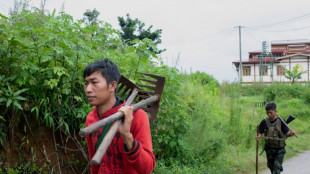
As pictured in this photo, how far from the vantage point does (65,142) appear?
4.53 m

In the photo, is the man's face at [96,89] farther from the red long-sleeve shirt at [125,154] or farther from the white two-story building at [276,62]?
the white two-story building at [276,62]

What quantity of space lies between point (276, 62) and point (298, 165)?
3616cm

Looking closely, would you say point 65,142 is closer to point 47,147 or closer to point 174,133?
point 47,147

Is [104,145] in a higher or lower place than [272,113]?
higher

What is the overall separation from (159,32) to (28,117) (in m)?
19.1

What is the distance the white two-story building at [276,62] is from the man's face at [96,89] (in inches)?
1384

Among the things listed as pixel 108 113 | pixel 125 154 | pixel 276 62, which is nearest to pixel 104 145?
pixel 125 154

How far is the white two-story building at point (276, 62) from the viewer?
3947 centimetres

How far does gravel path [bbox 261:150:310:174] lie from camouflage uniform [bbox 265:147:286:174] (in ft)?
4.51

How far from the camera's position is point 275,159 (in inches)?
273

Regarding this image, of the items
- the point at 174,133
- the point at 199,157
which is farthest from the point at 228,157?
the point at 174,133

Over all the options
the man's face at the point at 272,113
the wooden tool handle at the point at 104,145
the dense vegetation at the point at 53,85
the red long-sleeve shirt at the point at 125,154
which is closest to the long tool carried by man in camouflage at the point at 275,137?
the man's face at the point at 272,113

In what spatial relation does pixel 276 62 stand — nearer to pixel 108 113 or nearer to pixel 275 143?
pixel 275 143

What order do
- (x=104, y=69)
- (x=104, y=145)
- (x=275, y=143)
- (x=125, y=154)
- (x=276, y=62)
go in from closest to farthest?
(x=104, y=145), (x=125, y=154), (x=104, y=69), (x=275, y=143), (x=276, y=62)
